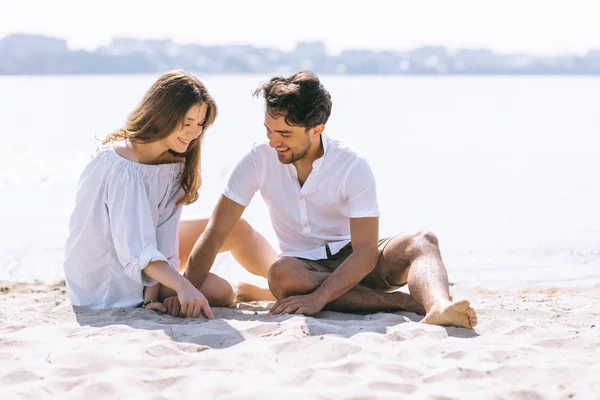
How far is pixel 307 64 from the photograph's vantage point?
249 feet

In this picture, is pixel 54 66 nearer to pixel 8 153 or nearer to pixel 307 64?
pixel 307 64

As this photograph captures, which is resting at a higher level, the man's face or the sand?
the man's face

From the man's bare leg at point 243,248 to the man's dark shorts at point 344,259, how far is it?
1.57 feet

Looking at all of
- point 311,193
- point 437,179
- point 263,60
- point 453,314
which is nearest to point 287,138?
point 311,193

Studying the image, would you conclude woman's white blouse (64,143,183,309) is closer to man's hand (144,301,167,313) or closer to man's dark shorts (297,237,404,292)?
man's hand (144,301,167,313)

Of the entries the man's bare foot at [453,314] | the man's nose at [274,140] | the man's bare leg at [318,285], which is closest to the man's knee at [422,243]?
the man's bare leg at [318,285]

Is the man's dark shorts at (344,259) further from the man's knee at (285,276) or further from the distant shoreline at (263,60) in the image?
the distant shoreline at (263,60)

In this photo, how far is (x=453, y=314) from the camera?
12.3ft

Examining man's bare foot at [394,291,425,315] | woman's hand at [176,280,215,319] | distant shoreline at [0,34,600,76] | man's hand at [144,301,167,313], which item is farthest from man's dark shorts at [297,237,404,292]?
distant shoreline at [0,34,600,76]

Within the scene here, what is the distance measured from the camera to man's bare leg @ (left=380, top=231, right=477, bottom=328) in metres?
3.77

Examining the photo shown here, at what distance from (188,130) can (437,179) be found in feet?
32.8

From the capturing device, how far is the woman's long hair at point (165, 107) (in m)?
4.20

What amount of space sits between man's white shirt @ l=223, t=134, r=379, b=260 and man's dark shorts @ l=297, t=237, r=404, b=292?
3 centimetres

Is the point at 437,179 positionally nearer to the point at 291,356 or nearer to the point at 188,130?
the point at 188,130
